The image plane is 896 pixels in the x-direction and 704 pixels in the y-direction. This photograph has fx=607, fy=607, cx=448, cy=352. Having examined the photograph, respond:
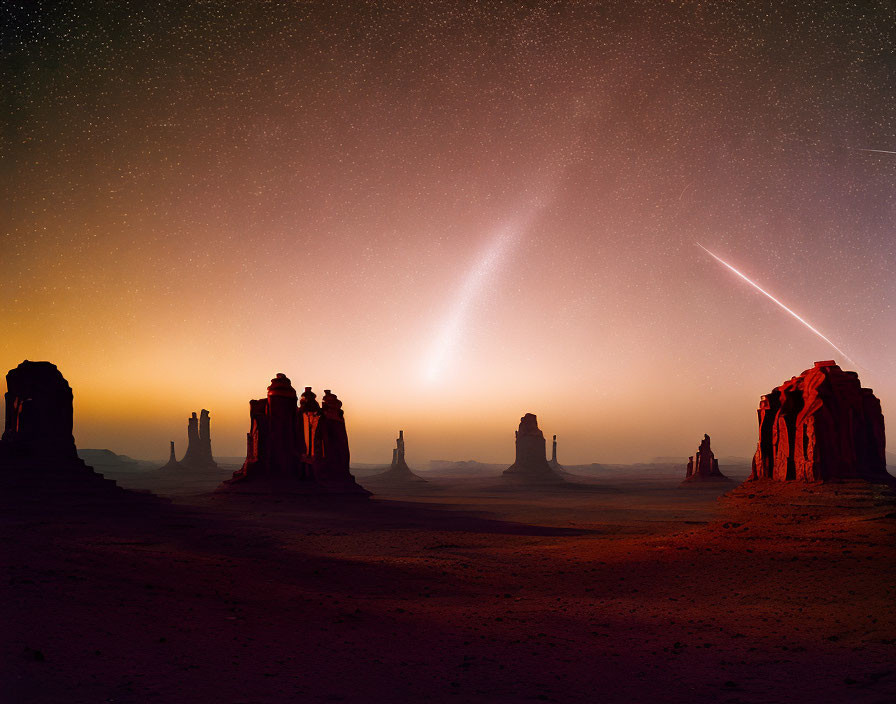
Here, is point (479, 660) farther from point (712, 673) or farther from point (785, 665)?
point (785, 665)

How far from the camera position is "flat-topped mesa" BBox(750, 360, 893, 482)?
121 ft

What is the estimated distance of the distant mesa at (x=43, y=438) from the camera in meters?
41.3

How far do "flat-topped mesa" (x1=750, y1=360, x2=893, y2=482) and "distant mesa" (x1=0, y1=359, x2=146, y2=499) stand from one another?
4545 centimetres

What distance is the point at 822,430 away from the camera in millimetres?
36969

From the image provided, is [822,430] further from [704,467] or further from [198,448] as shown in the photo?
[198,448]

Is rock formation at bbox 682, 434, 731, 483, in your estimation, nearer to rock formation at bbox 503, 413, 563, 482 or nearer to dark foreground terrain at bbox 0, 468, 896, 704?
rock formation at bbox 503, 413, 563, 482

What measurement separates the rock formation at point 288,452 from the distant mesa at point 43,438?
62.6 feet

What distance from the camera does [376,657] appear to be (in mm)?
12922

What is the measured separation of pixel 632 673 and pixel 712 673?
5.11 feet

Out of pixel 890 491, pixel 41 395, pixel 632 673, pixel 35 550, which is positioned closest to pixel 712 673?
pixel 632 673

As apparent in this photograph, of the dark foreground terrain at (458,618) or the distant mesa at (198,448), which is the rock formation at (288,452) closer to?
the dark foreground terrain at (458,618)

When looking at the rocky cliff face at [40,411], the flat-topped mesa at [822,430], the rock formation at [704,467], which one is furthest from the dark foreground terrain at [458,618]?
the rock formation at [704,467]

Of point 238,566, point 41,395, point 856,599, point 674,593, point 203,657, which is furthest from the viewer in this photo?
point 41,395

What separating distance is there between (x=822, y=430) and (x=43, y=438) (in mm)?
54134
